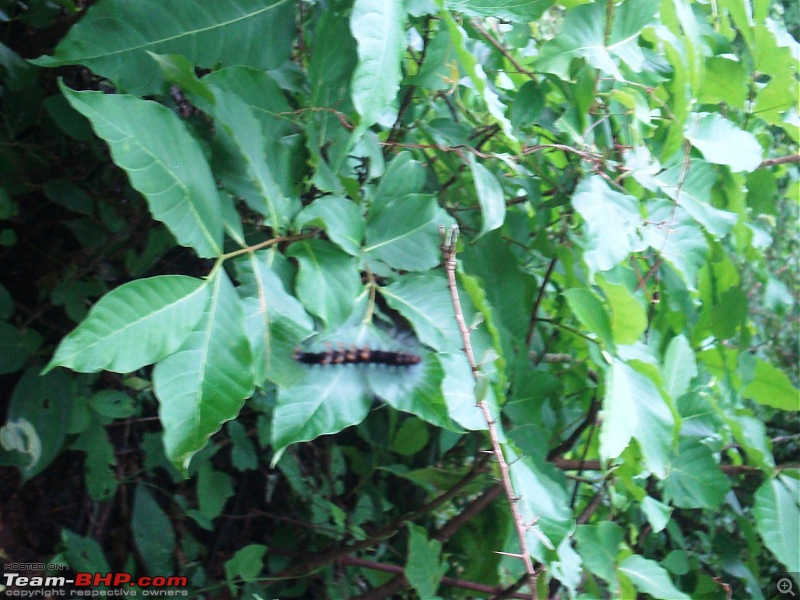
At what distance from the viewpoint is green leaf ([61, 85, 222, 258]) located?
19.5 inches

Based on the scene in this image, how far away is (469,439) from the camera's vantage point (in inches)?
45.4

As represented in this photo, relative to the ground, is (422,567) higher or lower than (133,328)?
lower

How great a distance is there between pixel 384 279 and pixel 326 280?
0.26 metres

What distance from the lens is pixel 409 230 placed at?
2.36 ft

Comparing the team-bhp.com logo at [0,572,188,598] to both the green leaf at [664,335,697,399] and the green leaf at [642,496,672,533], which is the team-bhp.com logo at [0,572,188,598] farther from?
the green leaf at [664,335,697,399]

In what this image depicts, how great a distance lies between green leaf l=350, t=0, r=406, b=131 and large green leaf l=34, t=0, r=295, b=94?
6.2 inches

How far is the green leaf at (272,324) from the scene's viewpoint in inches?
23.5

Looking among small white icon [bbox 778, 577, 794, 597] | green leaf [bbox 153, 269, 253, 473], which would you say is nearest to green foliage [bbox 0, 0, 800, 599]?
green leaf [bbox 153, 269, 253, 473]

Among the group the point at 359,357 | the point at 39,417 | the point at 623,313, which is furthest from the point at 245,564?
the point at 623,313

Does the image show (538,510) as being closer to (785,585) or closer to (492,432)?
(492,432)

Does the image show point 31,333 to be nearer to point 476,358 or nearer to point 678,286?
point 476,358

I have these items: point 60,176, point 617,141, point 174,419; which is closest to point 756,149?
point 617,141

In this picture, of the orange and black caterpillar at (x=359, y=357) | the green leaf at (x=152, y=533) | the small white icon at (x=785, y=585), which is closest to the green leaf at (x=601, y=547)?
the orange and black caterpillar at (x=359, y=357)

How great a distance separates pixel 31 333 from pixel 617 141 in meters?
1.02
